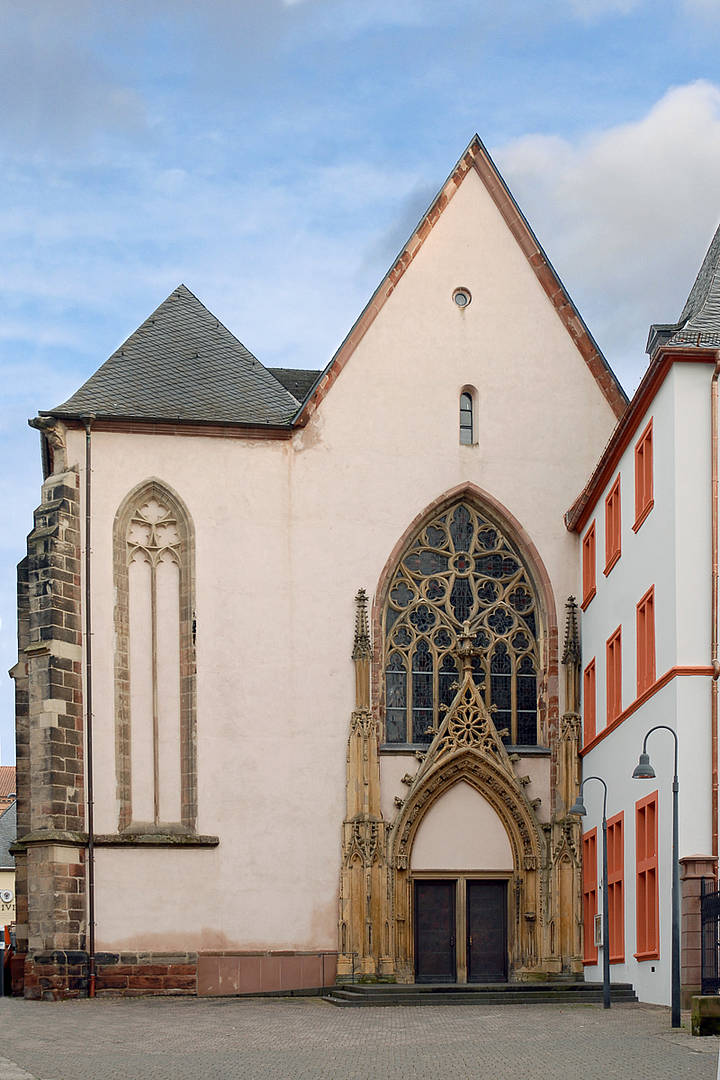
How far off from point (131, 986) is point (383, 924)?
14.7 ft

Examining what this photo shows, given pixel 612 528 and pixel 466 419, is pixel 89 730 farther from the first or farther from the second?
pixel 612 528

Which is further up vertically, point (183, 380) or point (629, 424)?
point (183, 380)

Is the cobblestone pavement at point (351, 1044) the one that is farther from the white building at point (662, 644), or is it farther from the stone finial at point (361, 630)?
the stone finial at point (361, 630)

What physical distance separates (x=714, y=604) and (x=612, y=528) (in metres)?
5.68

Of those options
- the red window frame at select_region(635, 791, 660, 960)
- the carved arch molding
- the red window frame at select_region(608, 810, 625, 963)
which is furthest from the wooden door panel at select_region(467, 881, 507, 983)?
the red window frame at select_region(635, 791, 660, 960)

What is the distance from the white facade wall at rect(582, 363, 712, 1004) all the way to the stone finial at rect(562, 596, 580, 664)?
16.2 feet

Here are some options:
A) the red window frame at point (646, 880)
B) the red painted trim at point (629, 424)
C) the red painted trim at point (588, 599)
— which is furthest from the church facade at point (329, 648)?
the red window frame at point (646, 880)

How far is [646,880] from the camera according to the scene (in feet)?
81.7

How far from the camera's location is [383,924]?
1180 inches

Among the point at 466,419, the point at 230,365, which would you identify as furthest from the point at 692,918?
the point at 230,365

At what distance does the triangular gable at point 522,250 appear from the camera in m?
32.7

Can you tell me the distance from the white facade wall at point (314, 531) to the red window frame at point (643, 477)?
583 centimetres

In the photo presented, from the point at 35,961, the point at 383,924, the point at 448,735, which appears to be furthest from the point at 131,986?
the point at 448,735

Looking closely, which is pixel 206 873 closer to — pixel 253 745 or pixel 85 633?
pixel 253 745
